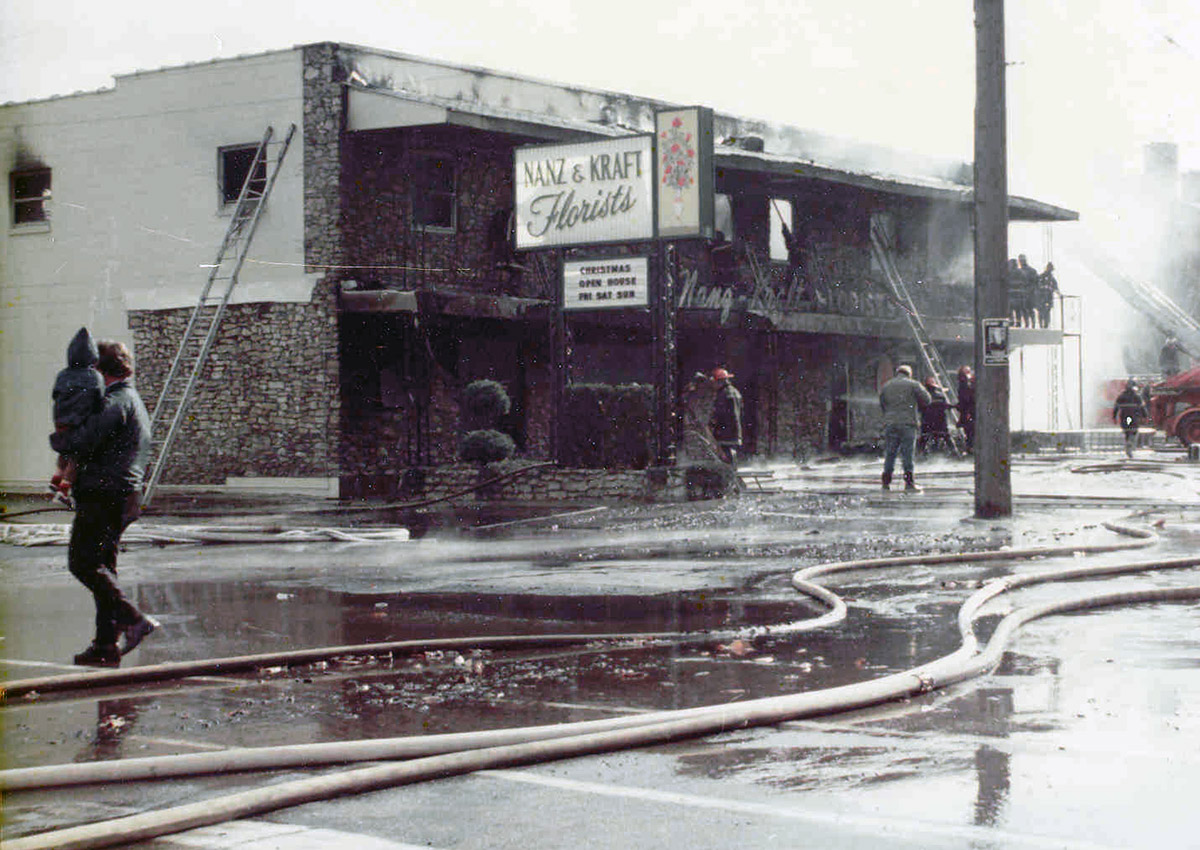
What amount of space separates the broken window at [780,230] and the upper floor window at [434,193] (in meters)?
9.85

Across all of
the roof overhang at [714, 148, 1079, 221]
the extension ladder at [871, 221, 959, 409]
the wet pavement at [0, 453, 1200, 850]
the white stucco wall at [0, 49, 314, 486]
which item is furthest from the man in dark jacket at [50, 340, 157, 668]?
the extension ladder at [871, 221, 959, 409]

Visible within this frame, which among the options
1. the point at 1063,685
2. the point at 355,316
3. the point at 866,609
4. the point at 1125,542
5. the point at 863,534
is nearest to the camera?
the point at 1063,685

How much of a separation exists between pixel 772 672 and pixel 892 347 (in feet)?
112

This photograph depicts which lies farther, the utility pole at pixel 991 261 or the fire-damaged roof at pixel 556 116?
the fire-damaged roof at pixel 556 116

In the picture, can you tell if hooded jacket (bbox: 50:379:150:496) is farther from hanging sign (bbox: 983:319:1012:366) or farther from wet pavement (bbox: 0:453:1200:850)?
hanging sign (bbox: 983:319:1012:366)

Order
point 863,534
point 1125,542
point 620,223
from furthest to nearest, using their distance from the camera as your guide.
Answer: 1. point 620,223
2. point 863,534
3. point 1125,542

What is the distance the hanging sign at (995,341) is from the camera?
18.3 meters

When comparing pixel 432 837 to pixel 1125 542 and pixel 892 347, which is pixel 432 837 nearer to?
pixel 1125 542

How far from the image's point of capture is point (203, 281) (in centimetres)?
3095

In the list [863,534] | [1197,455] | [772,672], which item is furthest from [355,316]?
[772,672]

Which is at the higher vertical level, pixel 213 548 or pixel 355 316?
pixel 355 316

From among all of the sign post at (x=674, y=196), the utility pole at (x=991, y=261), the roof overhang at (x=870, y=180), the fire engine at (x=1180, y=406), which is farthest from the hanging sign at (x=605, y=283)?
the fire engine at (x=1180, y=406)

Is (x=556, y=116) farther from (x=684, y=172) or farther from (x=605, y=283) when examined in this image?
(x=684, y=172)

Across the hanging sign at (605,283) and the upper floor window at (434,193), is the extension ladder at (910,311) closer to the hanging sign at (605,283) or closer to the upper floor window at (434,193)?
the upper floor window at (434,193)
